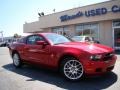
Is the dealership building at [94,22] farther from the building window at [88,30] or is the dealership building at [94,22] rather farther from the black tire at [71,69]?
the black tire at [71,69]

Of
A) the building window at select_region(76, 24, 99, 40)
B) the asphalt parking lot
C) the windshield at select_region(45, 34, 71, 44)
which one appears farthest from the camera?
the building window at select_region(76, 24, 99, 40)

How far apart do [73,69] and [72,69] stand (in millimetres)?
35

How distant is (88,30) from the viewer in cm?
2309

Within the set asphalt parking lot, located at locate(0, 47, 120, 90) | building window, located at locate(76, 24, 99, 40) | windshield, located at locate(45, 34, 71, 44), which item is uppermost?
building window, located at locate(76, 24, 99, 40)

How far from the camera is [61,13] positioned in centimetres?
2620

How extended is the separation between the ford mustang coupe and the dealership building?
1326cm

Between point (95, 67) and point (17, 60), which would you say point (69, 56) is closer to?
point (95, 67)

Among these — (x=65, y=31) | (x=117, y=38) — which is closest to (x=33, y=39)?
Answer: (x=117, y=38)

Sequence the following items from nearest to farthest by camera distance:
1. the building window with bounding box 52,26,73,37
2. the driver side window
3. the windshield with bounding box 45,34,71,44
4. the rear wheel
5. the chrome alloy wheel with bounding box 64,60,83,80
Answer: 1. the chrome alloy wheel with bounding box 64,60,83,80
2. the windshield with bounding box 45,34,71,44
3. the driver side window
4. the rear wheel
5. the building window with bounding box 52,26,73,37

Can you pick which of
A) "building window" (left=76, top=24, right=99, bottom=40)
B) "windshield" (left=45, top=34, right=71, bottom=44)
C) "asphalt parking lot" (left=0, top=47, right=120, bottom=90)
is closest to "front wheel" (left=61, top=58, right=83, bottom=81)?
"asphalt parking lot" (left=0, top=47, right=120, bottom=90)

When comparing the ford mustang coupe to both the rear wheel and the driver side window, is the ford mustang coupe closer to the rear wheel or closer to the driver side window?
the driver side window

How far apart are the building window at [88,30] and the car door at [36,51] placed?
587 inches

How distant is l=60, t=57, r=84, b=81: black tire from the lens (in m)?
6.03

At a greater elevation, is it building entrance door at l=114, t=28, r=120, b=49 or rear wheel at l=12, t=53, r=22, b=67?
building entrance door at l=114, t=28, r=120, b=49
